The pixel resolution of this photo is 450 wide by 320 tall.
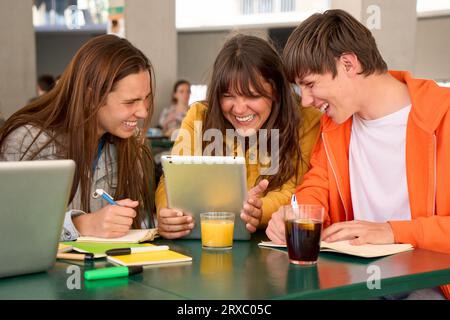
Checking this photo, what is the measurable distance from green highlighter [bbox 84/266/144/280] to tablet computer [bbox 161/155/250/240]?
414 mm

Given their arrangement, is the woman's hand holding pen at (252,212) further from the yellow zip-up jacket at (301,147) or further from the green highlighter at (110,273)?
the green highlighter at (110,273)

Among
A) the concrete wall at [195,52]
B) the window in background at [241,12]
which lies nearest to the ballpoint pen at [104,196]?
the window in background at [241,12]

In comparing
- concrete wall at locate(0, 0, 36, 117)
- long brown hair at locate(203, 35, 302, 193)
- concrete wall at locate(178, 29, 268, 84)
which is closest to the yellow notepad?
long brown hair at locate(203, 35, 302, 193)

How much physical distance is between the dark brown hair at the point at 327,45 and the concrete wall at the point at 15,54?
1.93 m

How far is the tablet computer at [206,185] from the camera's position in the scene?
1.61 meters

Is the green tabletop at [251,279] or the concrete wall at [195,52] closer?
the green tabletop at [251,279]

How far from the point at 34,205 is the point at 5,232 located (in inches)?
2.8

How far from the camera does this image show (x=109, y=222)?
63.6 inches

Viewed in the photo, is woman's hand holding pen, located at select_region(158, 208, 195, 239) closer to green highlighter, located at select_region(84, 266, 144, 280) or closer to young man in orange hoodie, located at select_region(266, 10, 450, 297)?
young man in orange hoodie, located at select_region(266, 10, 450, 297)

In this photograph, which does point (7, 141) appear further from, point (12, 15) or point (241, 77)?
point (12, 15)

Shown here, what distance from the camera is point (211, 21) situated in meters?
8.37

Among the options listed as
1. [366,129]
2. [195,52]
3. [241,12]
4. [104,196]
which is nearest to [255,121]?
[366,129]

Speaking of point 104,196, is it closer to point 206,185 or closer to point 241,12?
point 206,185
